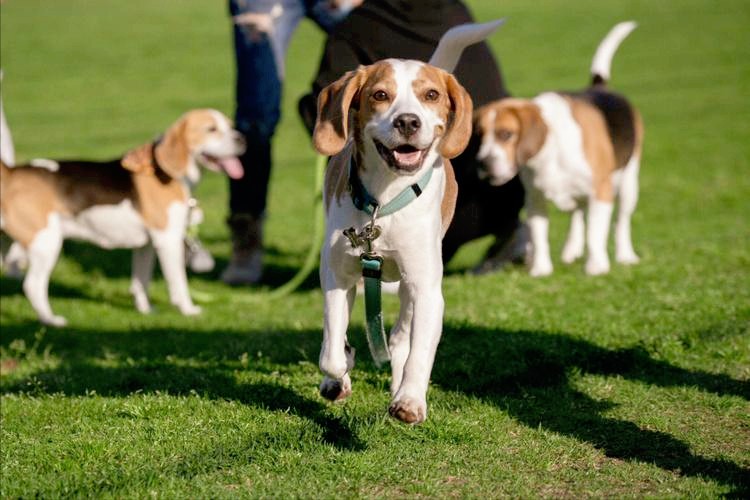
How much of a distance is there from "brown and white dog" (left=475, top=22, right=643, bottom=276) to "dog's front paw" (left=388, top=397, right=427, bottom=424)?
433 centimetres

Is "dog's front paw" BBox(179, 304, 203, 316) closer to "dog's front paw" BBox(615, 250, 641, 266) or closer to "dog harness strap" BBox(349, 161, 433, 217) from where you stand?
"dog's front paw" BBox(615, 250, 641, 266)

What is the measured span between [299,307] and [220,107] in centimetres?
1663

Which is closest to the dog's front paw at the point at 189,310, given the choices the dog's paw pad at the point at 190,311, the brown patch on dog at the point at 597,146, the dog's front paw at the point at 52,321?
the dog's paw pad at the point at 190,311

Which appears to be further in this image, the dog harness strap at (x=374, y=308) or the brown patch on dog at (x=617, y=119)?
the brown patch on dog at (x=617, y=119)

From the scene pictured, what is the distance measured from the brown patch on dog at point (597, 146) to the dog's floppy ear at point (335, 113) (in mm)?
4649

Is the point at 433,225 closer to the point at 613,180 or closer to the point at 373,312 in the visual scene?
the point at 373,312

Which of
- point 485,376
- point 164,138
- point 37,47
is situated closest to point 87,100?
point 37,47

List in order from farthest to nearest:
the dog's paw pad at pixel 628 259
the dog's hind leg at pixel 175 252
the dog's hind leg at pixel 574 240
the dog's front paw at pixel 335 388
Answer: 1. the dog's hind leg at pixel 574 240
2. the dog's paw pad at pixel 628 259
3. the dog's hind leg at pixel 175 252
4. the dog's front paw at pixel 335 388

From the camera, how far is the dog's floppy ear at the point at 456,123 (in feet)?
15.0

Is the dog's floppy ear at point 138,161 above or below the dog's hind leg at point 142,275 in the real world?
above

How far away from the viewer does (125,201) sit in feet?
28.6

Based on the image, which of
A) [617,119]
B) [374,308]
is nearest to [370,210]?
[374,308]

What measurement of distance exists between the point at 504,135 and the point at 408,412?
4562mm

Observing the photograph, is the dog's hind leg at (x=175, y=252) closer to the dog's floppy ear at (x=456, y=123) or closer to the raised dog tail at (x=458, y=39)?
the raised dog tail at (x=458, y=39)
